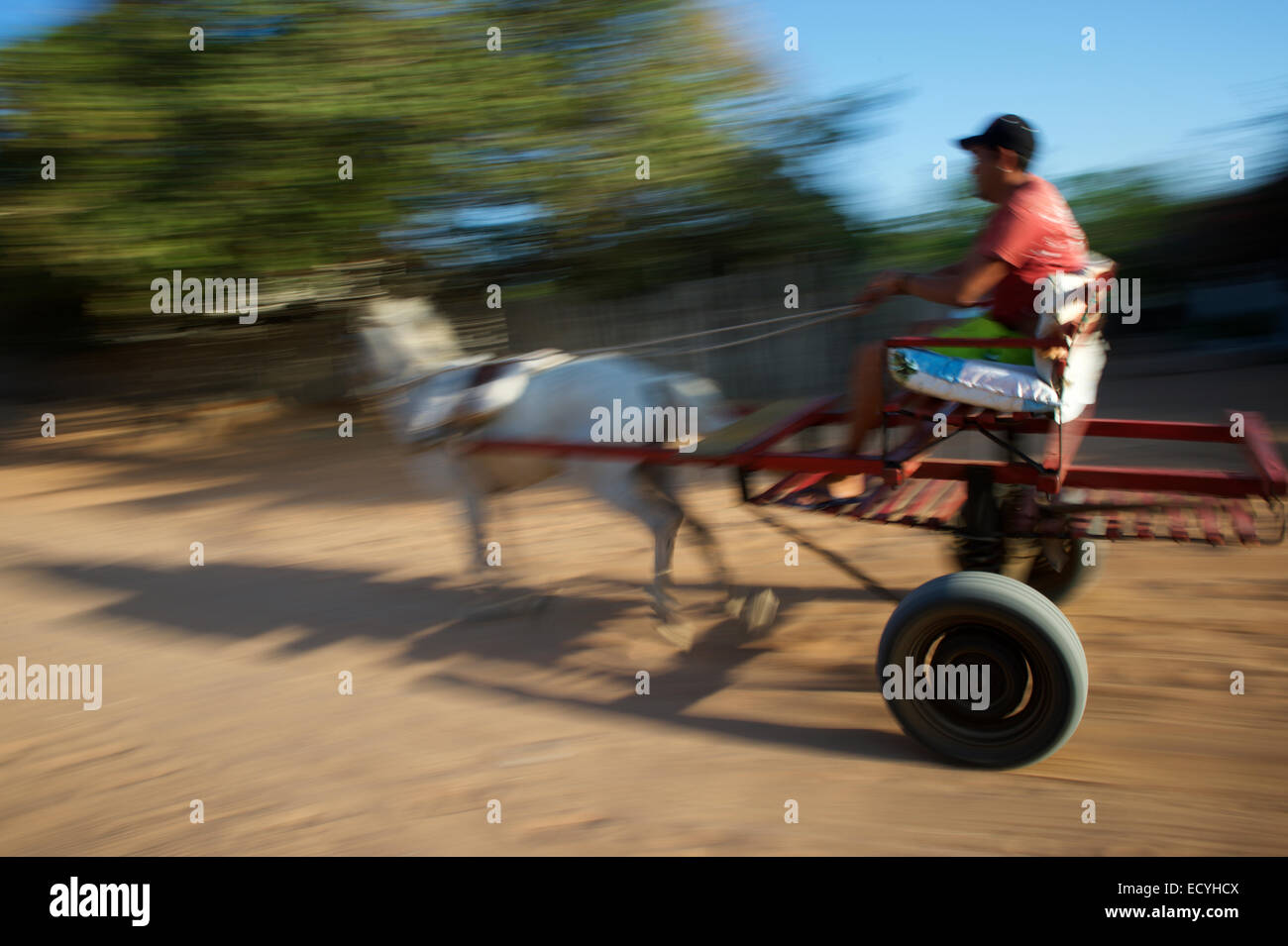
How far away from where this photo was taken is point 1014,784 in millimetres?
2924

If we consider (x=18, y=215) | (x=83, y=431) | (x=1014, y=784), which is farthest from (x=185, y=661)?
(x=83, y=431)

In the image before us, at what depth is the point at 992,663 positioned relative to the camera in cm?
300

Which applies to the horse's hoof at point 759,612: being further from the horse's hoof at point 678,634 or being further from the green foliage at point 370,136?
the green foliage at point 370,136

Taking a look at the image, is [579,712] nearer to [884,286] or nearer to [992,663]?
[992,663]

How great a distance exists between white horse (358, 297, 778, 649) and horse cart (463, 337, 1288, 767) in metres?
0.42

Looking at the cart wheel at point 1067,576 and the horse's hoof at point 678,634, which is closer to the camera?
the cart wheel at point 1067,576

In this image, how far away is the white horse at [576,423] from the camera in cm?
425

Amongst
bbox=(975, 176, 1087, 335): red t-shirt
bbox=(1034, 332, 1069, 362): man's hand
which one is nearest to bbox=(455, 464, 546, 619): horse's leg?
bbox=(975, 176, 1087, 335): red t-shirt

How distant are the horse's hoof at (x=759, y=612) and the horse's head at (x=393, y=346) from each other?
1.99 meters

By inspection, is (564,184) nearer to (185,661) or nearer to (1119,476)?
(185,661)

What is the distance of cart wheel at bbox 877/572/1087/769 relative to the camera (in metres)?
2.83

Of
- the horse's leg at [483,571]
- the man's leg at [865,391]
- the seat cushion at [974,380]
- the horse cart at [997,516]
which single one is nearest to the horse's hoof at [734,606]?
the horse cart at [997,516]

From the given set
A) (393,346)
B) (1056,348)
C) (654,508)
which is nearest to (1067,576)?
(1056,348)

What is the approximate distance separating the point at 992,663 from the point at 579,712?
1633 mm
